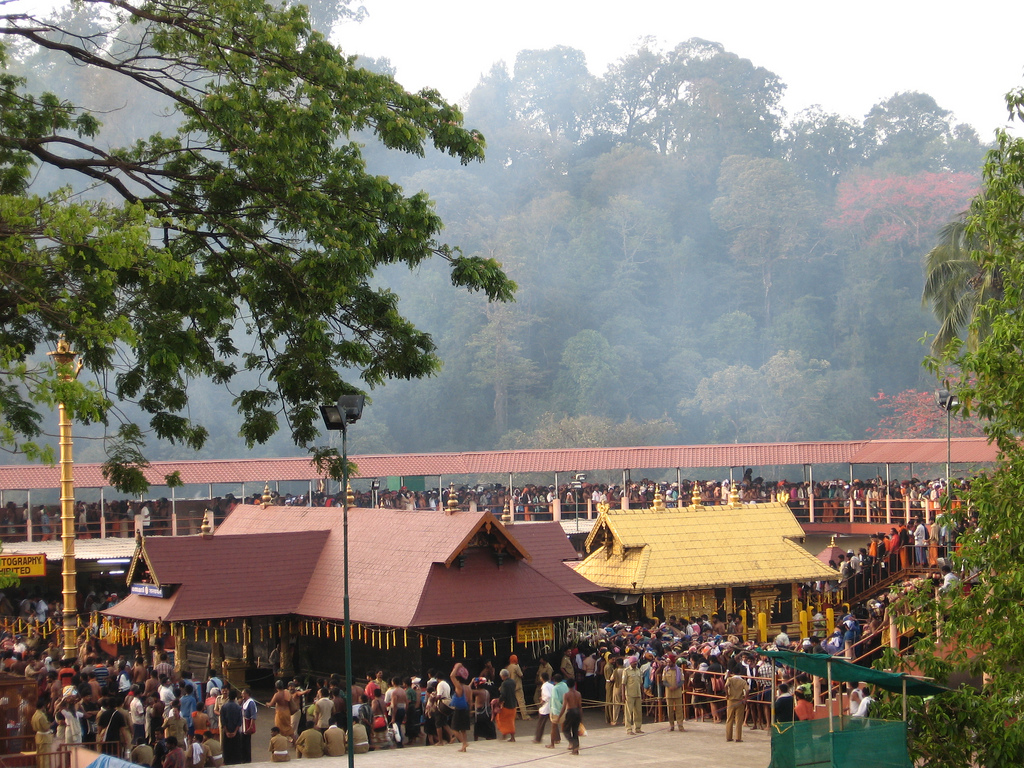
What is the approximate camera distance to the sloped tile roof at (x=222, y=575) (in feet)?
71.8

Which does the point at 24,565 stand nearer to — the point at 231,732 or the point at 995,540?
the point at 231,732

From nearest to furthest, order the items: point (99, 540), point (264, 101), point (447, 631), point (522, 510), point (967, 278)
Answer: point (264, 101) < point (447, 631) < point (967, 278) < point (99, 540) < point (522, 510)

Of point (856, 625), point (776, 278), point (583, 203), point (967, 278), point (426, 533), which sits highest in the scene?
point (583, 203)

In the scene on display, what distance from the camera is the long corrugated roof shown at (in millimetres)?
36312

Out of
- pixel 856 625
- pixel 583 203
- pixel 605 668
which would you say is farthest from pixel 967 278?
pixel 583 203

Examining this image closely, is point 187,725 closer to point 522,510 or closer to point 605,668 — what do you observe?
point 605,668

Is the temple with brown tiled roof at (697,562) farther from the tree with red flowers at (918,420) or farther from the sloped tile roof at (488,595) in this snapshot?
the tree with red flowers at (918,420)

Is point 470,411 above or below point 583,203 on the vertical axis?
below

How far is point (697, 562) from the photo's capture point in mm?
26453

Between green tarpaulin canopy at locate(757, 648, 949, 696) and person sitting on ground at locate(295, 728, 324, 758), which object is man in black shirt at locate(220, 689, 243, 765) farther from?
green tarpaulin canopy at locate(757, 648, 949, 696)

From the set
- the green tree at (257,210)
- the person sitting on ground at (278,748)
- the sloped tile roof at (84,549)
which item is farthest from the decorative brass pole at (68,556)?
the sloped tile roof at (84,549)

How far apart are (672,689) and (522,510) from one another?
2166 cm

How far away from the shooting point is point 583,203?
283 ft

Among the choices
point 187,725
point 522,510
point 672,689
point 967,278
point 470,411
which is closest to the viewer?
point 187,725
